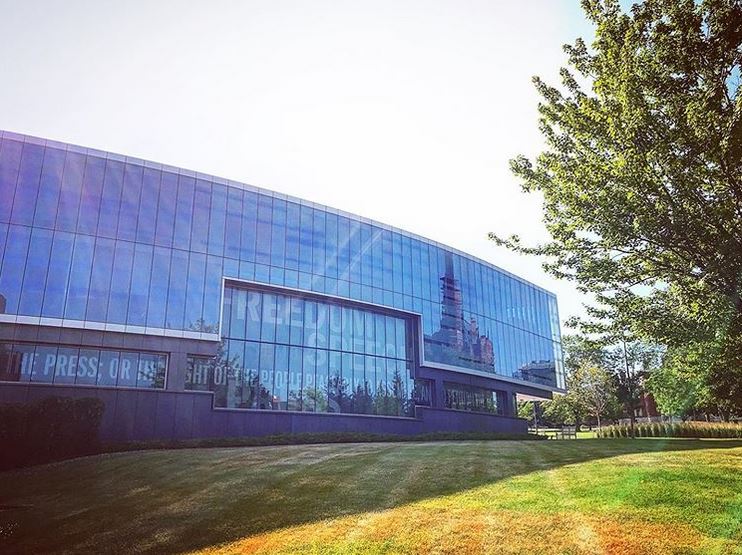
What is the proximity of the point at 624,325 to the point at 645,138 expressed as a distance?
520 centimetres

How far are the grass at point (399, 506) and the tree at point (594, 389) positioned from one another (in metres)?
66.6

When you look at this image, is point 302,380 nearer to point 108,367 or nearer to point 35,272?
point 108,367

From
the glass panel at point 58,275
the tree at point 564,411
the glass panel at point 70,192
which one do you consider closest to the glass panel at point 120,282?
the glass panel at point 58,275

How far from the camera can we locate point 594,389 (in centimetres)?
7850

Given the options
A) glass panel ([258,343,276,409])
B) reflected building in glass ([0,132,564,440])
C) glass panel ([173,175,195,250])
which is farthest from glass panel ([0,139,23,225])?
glass panel ([258,343,276,409])

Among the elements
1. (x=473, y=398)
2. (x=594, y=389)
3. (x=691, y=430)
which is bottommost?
(x=691, y=430)

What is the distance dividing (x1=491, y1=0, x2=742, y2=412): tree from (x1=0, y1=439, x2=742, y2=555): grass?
13.6ft

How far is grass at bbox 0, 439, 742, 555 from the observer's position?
9.07 metres

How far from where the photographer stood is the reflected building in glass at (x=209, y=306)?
1095 inches

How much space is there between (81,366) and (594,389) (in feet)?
228

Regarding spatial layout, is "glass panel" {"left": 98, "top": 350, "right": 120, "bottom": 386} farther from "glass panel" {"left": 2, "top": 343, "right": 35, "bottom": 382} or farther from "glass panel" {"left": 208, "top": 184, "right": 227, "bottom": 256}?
"glass panel" {"left": 208, "top": 184, "right": 227, "bottom": 256}

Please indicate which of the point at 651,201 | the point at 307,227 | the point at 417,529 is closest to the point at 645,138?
the point at 651,201

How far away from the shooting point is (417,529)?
968 centimetres

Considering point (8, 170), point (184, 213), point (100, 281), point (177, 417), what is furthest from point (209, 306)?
point (8, 170)
